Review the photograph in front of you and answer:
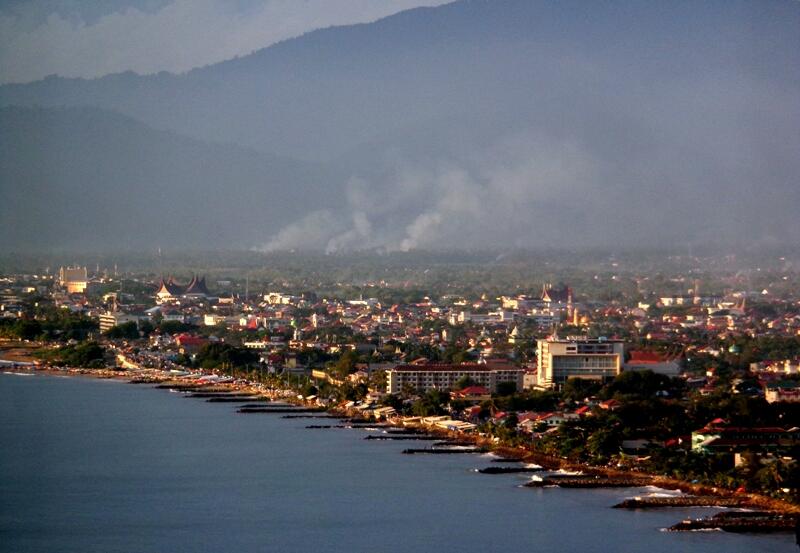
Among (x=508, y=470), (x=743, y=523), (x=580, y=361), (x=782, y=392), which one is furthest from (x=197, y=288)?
(x=743, y=523)

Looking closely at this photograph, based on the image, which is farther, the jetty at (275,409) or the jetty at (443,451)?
the jetty at (275,409)

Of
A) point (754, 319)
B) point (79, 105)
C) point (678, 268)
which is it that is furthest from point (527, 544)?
point (79, 105)

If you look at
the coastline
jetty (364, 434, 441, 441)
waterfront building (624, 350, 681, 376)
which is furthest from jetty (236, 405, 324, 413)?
waterfront building (624, 350, 681, 376)

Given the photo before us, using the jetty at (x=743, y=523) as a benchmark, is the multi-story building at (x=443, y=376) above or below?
above

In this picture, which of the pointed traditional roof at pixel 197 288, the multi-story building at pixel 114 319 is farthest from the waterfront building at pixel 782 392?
the pointed traditional roof at pixel 197 288

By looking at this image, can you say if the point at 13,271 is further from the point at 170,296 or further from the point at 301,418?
the point at 301,418

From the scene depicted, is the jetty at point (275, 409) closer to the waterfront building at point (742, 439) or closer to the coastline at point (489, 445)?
the coastline at point (489, 445)
